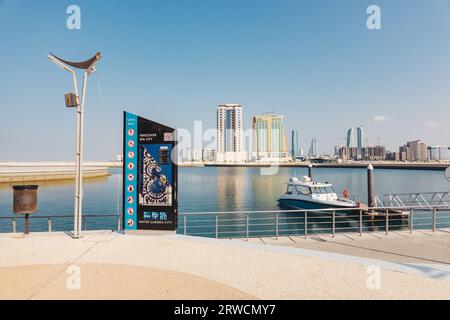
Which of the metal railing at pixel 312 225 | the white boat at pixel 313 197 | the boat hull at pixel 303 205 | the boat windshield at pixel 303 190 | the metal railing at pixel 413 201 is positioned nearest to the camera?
the metal railing at pixel 312 225

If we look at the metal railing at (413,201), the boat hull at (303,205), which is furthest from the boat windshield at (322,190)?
the metal railing at (413,201)

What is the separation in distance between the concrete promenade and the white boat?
19502mm

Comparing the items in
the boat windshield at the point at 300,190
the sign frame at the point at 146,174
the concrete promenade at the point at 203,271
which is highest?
the sign frame at the point at 146,174

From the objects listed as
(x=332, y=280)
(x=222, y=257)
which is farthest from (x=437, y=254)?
(x=222, y=257)

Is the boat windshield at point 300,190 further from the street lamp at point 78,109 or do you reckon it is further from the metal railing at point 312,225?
the street lamp at point 78,109

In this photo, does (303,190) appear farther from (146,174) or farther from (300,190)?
(146,174)

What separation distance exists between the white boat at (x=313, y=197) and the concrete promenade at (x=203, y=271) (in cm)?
1950

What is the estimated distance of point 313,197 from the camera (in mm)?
28219

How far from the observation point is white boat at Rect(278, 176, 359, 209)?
26.9 meters

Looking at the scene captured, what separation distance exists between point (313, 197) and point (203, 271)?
25111 mm

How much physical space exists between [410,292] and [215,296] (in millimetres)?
3230

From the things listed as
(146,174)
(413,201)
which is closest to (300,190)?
(413,201)

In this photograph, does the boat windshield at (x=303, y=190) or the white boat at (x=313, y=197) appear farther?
the boat windshield at (x=303, y=190)

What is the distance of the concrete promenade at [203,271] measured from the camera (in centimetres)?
430
